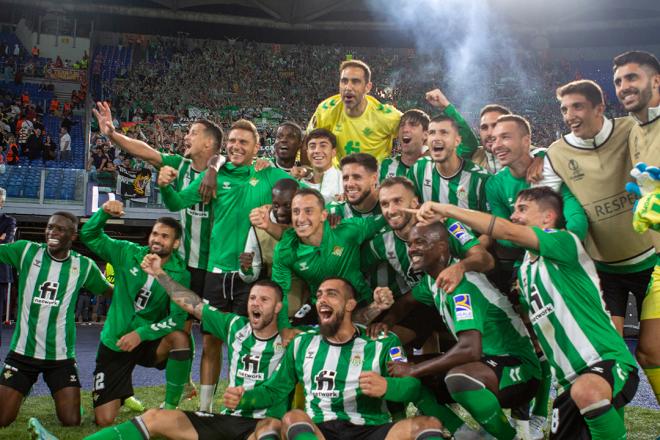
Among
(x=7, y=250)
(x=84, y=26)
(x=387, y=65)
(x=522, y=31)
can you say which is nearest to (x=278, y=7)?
(x=387, y=65)

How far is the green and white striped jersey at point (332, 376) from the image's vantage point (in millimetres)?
4469

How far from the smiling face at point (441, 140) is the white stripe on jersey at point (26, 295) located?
145 inches

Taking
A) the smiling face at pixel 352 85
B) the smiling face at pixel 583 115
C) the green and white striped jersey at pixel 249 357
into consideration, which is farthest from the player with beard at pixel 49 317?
the smiling face at pixel 583 115

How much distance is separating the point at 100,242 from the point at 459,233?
338 cm

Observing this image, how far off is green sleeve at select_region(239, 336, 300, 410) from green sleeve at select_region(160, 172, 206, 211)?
71.9 inches

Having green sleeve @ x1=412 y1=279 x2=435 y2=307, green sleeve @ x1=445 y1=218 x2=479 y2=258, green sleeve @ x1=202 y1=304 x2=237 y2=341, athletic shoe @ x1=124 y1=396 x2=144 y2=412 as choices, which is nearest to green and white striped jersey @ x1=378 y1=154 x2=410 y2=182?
green sleeve @ x1=445 y1=218 x2=479 y2=258

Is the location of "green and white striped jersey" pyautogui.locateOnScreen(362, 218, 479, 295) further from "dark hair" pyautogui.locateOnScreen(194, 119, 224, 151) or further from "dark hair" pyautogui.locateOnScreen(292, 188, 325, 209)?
"dark hair" pyautogui.locateOnScreen(194, 119, 224, 151)

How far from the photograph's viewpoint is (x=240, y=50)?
2772 centimetres

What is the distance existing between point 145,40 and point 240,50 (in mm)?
3752

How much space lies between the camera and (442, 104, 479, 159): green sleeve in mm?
5723

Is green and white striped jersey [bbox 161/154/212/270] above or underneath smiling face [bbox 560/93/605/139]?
underneath

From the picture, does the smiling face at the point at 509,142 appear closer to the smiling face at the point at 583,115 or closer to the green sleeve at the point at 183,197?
the smiling face at the point at 583,115

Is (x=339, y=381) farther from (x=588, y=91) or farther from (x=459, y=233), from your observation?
(x=588, y=91)

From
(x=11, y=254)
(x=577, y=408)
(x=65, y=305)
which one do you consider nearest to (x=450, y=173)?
(x=577, y=408)
